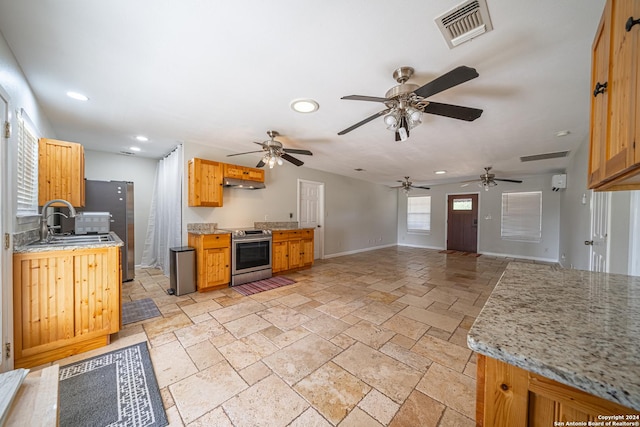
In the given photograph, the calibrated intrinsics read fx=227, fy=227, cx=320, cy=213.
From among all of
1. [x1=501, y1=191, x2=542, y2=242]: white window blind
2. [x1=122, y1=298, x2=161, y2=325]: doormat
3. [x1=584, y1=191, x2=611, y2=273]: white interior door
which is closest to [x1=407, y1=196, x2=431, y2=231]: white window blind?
[x1=501, y1=191, x2=542, y2=242]: white window blind

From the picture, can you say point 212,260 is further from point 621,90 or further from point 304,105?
point 621,90

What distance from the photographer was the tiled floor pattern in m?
1.47

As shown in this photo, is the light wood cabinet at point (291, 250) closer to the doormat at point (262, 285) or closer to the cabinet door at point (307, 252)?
the cabinet door at point (307, 252)

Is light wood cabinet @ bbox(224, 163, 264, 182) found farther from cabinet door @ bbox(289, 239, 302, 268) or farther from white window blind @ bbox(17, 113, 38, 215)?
white window blind @ bbox(17, 113, 38, 215)

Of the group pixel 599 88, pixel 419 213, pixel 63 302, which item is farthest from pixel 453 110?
pixel 419 213

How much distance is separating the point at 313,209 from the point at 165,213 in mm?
3360

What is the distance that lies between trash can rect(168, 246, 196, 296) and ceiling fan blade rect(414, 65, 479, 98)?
12.2ft

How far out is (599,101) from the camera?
3.62 feet

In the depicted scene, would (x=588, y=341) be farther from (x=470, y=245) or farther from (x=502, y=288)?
(x=470, y=245)

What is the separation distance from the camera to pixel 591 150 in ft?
4.01

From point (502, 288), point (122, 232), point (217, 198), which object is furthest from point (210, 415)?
point (122, 232)

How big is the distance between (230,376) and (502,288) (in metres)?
1.94

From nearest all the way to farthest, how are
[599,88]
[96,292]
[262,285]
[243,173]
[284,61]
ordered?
[599,88], [284,61], [96,292], [262,285], [243,173]

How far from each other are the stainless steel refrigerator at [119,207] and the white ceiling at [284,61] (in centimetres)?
97
